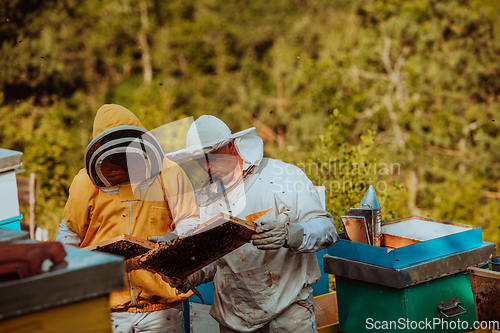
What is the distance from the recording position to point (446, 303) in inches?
103

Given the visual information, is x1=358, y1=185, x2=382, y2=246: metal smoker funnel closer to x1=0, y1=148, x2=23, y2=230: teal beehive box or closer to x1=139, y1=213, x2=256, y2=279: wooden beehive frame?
x1=139, y1=213, x2=256, y2=279: wooden beehive frame

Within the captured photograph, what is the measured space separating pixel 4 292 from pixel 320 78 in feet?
46.3

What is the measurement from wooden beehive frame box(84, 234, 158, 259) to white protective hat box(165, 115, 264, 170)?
553mm

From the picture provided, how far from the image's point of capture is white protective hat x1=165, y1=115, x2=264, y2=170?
96.6 inches

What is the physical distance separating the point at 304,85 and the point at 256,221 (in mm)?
17669

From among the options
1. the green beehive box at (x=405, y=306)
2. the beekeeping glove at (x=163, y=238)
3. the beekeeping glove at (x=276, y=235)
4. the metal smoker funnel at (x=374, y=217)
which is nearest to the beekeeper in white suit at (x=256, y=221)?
the beekeeping glove at (x=276, y=235)

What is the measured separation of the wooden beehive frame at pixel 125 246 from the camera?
2252mm

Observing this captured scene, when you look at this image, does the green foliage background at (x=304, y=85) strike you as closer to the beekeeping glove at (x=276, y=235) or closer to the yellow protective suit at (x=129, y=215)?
the yellow protective suit at (x=129, y=215)

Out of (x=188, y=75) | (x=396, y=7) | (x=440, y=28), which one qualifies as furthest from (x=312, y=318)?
(x=188, y=75)

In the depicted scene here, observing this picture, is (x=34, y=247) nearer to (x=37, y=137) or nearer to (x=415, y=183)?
(x=37, y=137)

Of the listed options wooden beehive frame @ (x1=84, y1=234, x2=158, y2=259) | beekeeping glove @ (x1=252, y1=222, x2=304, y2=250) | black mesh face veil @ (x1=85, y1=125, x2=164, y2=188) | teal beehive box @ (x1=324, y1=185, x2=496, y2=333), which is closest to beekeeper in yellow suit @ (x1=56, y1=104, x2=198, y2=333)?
black mesh face veil @ (x1=85, y1=125, x2=164, y2=188)

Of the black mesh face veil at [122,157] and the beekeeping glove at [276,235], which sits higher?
the black mesh face veil at [122,157]

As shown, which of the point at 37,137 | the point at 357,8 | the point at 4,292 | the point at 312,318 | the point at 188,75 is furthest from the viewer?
the point at 188,75

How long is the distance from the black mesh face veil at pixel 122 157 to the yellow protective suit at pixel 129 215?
0.08 m
